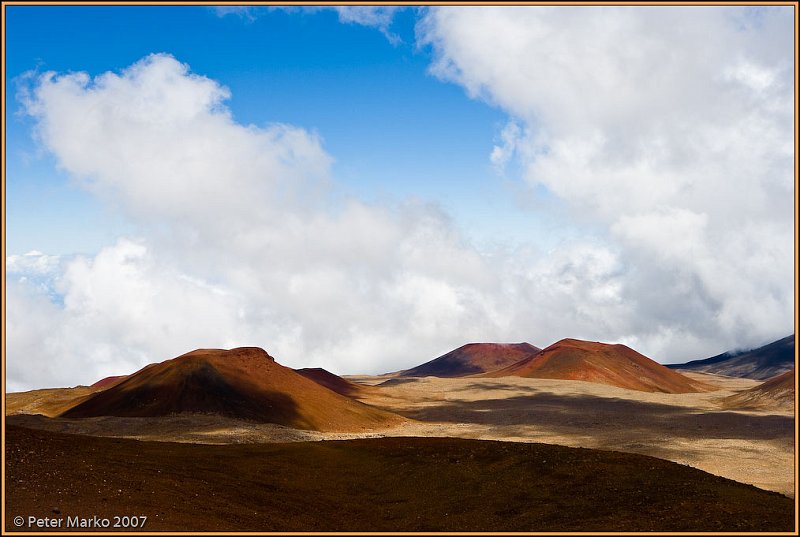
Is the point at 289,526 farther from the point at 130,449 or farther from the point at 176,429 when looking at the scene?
the point at 176,429

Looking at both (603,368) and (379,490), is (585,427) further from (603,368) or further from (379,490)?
(603,368)

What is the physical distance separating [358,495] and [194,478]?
6589 mm

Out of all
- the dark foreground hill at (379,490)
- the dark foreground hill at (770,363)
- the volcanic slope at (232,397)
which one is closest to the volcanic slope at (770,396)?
the volcanic slope at (232,397)

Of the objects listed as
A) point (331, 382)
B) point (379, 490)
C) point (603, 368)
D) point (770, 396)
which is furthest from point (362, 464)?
point (603, 368)

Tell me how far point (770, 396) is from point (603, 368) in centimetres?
4394

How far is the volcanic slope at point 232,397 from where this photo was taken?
56.0 metres

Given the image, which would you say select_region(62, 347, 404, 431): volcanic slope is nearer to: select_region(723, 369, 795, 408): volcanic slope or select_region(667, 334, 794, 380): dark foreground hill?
select_region(723, 369, 795, 408): volcanic slope

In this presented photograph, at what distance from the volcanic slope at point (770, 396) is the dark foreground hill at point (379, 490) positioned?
60.9 metres

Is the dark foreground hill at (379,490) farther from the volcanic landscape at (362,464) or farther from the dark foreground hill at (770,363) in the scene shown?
the dark foreground hill at (770,363)

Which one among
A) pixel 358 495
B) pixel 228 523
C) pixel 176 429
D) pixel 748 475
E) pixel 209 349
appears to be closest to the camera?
pixel 228 523

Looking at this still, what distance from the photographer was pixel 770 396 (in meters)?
79.9

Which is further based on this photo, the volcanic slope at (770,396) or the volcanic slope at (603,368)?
the volcanic slope at (603,368)

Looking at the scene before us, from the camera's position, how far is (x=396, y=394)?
103 metres

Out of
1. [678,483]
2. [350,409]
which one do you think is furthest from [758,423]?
[678,483]
